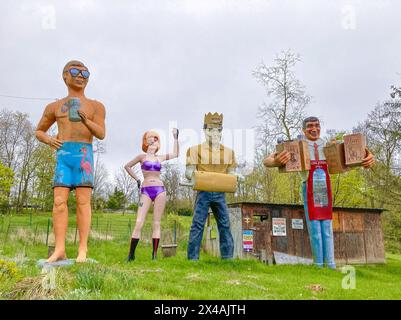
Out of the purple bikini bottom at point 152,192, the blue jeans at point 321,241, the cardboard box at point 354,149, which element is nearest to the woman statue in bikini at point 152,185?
the purple bikini bottom at point 152,192

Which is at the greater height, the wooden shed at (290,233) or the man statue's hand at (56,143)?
the man statue's hand at (56,143)

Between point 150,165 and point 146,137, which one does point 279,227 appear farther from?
point 146,137

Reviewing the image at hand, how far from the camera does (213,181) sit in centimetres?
650

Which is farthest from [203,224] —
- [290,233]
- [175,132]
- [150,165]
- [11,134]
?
[11,134]

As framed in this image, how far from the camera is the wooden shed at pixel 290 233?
907 centimetres

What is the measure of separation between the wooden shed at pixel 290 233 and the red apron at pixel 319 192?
6.16ft

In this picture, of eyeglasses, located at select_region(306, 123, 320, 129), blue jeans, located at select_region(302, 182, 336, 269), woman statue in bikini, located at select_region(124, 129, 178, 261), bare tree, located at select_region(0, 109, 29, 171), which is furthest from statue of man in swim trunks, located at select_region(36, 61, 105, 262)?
bare tree, located at select_region(0, 109, 29, 171)

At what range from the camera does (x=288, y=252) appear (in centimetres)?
934

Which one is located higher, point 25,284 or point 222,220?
point 222,220

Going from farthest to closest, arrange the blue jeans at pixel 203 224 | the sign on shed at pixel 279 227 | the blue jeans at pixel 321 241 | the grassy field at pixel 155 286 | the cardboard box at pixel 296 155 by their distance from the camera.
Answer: the sign on shed at pixel 279 227 → the blue jeans at pixel 321 241 → the cardboard box at pixel 296 155 → the blue jeans at pixel 203 224 → the grassy field at pixel 155 286

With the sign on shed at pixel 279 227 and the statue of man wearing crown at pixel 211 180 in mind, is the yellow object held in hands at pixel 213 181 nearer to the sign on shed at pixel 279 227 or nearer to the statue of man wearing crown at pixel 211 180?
the statue of man wearing crown at pixel 211 180

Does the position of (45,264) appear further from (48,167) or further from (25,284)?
(48,167)

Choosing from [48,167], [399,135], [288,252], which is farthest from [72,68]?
[48,167]
